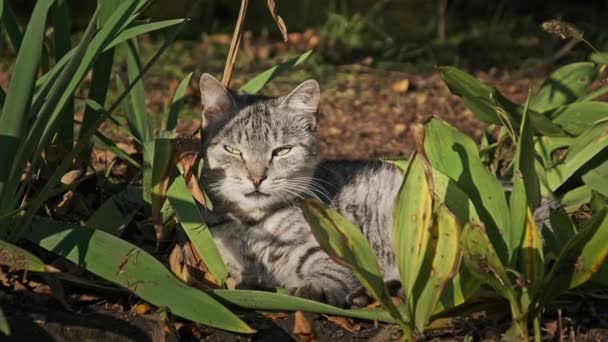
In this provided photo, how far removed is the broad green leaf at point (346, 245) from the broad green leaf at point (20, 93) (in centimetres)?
92

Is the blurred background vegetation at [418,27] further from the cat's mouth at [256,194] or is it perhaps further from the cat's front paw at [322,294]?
the cat's front paw at [322,294]

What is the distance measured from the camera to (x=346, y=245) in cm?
304

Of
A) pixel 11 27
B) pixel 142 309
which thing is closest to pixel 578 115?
pixel 142 309

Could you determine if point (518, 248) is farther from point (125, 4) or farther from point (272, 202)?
point (125, 4)

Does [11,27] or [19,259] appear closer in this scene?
[19,259]

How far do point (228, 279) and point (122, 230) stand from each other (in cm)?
48

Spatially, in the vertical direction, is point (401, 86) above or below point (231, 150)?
below

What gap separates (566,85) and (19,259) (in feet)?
8.24

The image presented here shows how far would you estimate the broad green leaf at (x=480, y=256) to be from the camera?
294cm

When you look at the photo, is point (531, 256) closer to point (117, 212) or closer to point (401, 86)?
point (117, 212)

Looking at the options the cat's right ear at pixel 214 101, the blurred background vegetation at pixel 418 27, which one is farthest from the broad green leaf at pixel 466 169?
the blurred background vegetation at pixel 418 27

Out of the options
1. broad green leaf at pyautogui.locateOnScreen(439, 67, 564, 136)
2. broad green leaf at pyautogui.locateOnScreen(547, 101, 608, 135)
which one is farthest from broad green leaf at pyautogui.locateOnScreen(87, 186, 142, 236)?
broad green leaf at pyautogui.locateOnScreen(547, 101, 608, 135)

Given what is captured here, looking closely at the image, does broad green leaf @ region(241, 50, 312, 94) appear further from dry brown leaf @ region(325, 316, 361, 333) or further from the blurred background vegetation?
the blurred background vegetation

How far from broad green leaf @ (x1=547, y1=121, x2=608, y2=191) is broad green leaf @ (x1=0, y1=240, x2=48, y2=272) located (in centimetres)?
213
